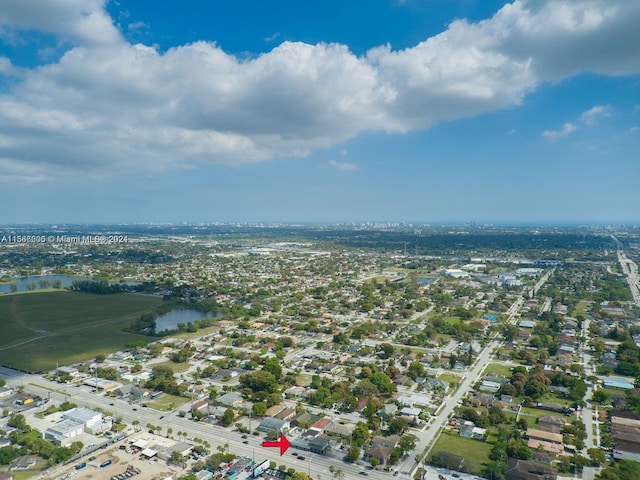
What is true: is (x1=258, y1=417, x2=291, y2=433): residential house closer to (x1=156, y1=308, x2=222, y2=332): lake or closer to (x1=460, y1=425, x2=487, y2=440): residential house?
(x1=460, y1=425, x2=487, y2=440): residential house

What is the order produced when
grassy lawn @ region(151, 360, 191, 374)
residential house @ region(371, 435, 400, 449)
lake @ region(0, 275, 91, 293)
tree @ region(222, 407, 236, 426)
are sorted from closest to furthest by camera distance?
residential house @ region(371, 435, 400, 449) → tree @ region(222, 407, 236, 426) → grassy lawn @ region(151, 360, 191, 374) → lake @ region(0, 275, 91, 293)

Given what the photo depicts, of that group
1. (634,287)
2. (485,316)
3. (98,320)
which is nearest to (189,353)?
(98,320)

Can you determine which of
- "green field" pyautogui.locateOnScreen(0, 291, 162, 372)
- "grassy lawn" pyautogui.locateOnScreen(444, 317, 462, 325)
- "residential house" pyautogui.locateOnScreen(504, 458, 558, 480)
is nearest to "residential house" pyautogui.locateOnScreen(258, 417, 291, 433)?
"residential house" pyautogui.locateOnScreen(504, 458, 558, 480)

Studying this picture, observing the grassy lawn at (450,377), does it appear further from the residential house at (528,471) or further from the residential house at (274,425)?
the residential house at (274,425)

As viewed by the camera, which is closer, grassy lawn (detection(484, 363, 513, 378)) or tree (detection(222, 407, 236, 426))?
tree (detection(222, 407, 236, 426))

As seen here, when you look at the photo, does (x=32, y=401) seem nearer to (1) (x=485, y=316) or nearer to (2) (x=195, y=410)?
(2) (x=195, y=410)

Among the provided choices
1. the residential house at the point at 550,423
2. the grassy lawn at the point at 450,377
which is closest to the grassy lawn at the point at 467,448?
the residential house at the point at 550,423
